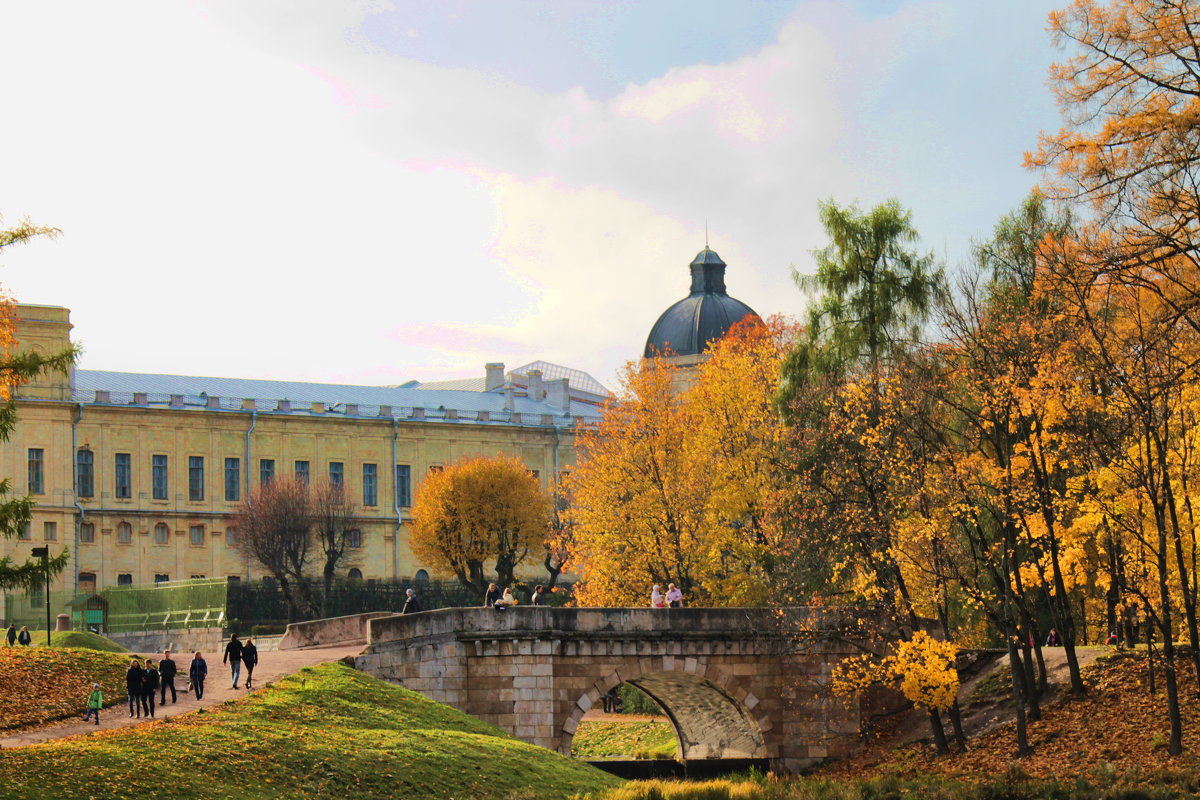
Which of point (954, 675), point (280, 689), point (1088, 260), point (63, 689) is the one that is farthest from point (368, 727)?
point (1088, 260)

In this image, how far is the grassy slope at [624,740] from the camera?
57.7m

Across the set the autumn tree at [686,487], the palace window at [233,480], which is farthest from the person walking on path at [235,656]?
the palace window at [233,480]

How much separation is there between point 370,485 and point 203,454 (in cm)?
912

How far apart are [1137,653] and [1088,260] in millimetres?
13118

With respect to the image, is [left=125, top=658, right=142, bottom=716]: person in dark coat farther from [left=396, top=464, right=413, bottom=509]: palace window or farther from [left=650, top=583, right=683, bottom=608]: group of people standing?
[left=396, top=464, right=413, bottom=509]: palace window

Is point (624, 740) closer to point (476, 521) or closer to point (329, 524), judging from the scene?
point (476, 521)

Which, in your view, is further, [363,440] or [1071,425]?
[363,440]

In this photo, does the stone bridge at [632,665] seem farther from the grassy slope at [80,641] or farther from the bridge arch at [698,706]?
the grassy slope at [80,641]

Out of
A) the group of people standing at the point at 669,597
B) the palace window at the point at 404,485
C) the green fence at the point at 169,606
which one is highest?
the palace window at the point at 404,485

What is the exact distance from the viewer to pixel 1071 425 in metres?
41.3

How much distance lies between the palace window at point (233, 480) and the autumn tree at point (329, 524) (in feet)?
16.7

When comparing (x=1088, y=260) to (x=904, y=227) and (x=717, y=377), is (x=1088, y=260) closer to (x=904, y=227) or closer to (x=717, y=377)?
(x=904, y=227)

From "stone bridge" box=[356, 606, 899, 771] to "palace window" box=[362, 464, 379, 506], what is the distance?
49.7 metres

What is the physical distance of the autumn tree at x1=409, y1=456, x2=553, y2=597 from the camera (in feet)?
268
